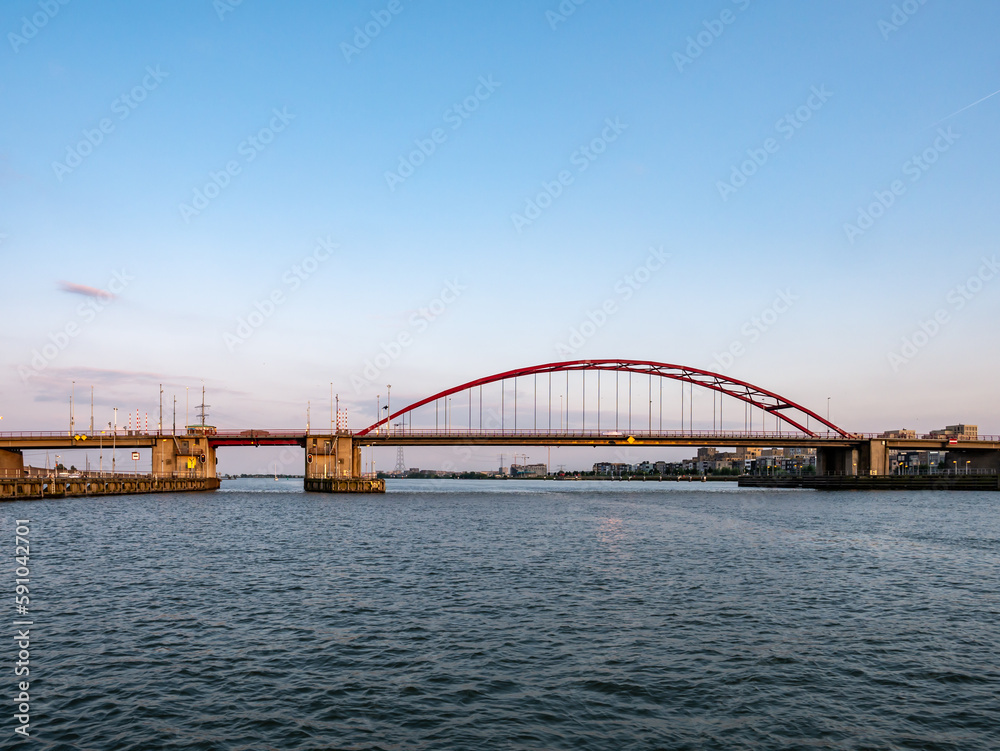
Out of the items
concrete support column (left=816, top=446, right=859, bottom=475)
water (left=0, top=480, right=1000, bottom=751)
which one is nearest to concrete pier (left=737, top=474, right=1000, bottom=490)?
concrete support column (left=816, top=446, right=859, bottom=475)

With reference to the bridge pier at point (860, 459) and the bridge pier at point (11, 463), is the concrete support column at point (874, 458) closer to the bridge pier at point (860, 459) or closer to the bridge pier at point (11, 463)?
the bridge pier at point (860, 459)

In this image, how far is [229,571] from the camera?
3319cm

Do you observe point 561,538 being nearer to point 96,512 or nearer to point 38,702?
point 38,702

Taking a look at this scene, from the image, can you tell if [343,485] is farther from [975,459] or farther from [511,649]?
[975,459]

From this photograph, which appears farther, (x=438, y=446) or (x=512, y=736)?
(x=438, y=446)

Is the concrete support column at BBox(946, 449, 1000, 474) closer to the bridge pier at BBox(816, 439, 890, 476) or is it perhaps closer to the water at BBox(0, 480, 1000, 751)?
the bridge pier at BBox(816, 439, 890, 476)

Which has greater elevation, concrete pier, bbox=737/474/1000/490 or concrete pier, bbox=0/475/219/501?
concrete pier, bbox=0/475/219/501

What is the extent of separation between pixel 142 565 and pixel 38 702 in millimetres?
20419

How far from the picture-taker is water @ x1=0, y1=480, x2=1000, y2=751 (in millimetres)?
14391

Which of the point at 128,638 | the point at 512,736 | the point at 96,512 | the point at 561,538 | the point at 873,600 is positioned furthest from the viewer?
the point at 96,512

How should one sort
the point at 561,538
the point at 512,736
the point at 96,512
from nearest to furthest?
the point at 512,736, the point at 561,538, the point at 96,512

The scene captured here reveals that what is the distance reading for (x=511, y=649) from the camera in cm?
1980

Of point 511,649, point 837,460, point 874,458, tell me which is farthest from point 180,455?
point 874,458

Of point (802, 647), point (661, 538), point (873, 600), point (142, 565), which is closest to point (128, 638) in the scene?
point (142, 565)
